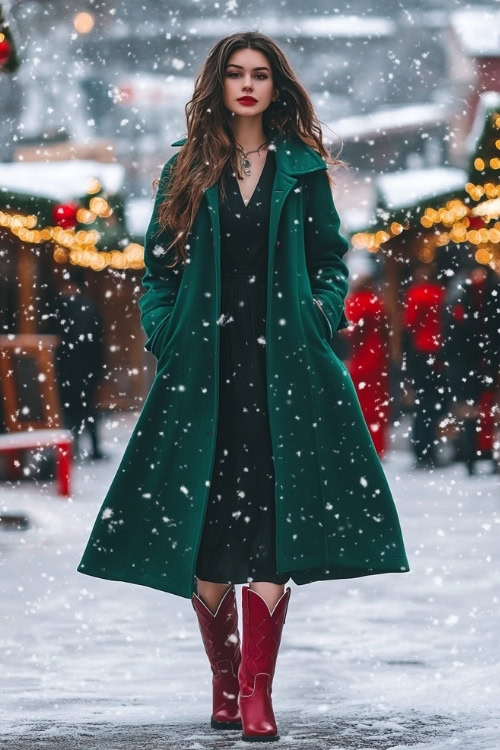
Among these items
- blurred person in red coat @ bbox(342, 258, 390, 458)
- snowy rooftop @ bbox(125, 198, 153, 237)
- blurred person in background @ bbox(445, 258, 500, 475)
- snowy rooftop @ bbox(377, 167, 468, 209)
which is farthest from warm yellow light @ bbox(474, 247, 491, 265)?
snowy rooftop @ bbox(125, 198, 153, 237)

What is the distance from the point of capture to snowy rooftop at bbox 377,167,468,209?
17.2 meters

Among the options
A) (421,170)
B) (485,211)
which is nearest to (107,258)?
(421,170)

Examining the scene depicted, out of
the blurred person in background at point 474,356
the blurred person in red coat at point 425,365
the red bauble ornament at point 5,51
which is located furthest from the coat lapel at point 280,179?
the blurred person in red coat at point 425,365

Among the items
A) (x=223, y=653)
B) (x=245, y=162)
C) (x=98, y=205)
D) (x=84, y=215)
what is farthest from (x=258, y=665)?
(x=98, y=205)

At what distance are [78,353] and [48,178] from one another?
2468 mm

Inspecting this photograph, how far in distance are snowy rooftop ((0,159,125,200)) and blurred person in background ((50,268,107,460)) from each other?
1.29m

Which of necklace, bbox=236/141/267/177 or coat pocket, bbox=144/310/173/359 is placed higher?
necklace, bbox=236/141/267/177

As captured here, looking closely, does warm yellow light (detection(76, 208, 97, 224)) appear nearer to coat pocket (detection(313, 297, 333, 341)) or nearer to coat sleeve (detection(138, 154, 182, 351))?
coat sleeve (detection(138, 154, 182, 351))

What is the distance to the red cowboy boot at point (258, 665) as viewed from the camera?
12.4 feet

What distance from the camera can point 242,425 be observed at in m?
3.95

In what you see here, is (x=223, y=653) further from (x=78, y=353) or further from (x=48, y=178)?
(x=48, y=178)

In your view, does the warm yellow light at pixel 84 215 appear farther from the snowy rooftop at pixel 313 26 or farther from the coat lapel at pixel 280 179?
the coat lapel at pixel 280 179

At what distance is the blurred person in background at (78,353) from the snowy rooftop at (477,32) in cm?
1211

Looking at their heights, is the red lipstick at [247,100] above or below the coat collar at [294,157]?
above
